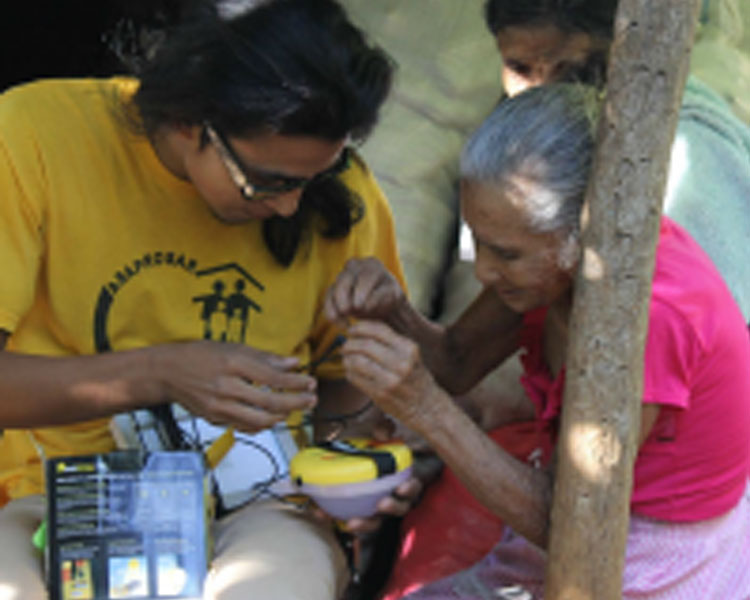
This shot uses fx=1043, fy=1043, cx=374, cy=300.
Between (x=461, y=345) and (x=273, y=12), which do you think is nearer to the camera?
(x=273, y=12)

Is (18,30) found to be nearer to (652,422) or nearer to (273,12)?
(273,12)

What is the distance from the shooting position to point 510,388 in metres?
2.91

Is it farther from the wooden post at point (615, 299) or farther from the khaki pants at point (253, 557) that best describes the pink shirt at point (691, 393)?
the khaki pants at point (253, 557)

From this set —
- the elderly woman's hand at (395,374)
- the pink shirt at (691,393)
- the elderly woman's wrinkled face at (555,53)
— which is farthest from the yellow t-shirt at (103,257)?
the elderly woman's wrinkled face at (555,53)

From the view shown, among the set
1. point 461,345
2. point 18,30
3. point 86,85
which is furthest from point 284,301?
point 18,30

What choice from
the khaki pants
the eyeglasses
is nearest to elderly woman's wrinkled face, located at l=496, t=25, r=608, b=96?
the eyeglasses

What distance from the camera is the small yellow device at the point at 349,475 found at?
1970 millimetres

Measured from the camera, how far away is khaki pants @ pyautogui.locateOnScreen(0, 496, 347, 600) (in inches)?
71.9

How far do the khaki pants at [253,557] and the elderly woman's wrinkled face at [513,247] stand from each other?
2.04 feet

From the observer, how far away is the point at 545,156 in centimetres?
180

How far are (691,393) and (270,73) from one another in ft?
3.07

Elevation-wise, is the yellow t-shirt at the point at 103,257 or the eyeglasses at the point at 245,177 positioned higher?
the eyeglasses at the point at 245,177

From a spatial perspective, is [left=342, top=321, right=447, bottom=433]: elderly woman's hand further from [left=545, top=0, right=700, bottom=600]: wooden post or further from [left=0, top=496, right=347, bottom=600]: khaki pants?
[left=0, top=496, right=347, bottom=600]: khaki pants

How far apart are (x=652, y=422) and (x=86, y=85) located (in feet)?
4.17
